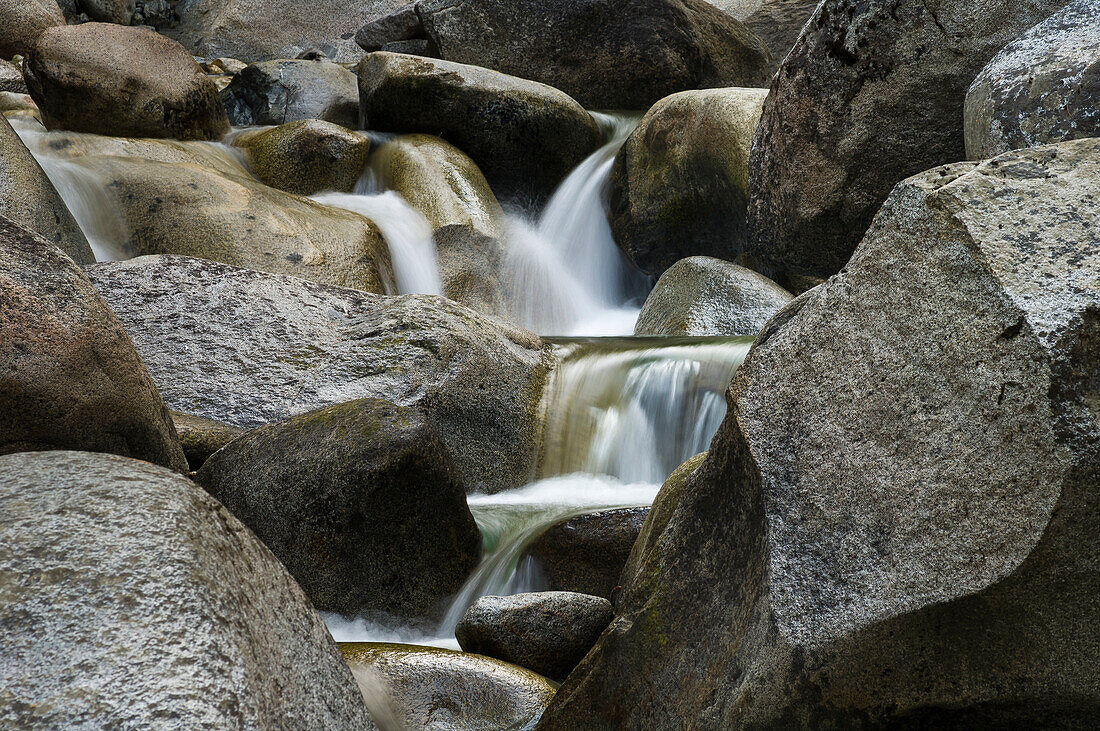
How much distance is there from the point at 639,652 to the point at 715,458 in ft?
1.74

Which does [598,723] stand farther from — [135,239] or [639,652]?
[135,239]

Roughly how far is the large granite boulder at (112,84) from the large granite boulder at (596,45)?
402cm

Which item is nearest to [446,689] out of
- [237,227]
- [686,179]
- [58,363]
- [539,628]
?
[539,628]

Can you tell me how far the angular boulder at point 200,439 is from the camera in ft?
16.1

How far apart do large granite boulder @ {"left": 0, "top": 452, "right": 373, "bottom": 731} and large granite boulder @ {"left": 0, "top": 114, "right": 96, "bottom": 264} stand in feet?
16.5

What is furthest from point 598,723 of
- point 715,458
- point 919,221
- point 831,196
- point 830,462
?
point 831,196

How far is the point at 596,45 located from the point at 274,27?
9.26 meters

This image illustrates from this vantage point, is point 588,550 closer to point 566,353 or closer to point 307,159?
point 566,353

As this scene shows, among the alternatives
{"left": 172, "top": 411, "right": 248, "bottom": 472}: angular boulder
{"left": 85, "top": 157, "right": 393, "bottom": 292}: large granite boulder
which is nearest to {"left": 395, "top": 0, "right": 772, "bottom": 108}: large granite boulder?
{"left": 85, "top": 157, "right": 393, "bottom": 292}: large granite boulder

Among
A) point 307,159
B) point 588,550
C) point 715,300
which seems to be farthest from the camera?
point 307,159

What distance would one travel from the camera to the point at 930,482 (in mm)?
1850

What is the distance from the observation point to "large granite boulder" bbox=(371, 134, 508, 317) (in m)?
9.42

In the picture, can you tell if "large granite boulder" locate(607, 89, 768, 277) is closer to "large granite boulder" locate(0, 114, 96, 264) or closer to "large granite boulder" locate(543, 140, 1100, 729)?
"large granite boulder" locate(0, 114, 96, 264)

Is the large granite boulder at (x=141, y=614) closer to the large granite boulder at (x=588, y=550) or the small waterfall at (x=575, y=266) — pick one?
the large granite boulder at (x=588, y=550)
